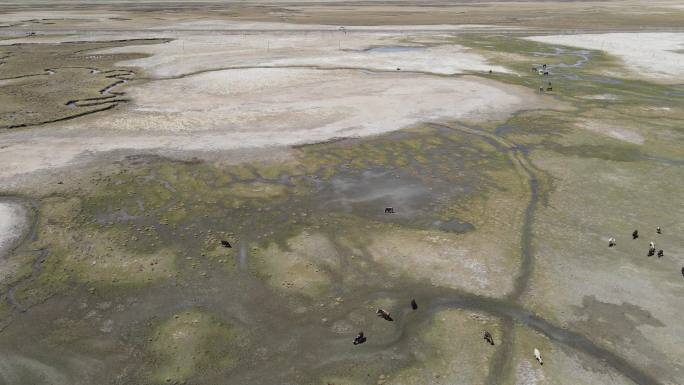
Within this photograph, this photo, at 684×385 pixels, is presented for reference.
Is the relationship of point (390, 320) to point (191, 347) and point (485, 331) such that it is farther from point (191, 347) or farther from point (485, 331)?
point (191, 347)

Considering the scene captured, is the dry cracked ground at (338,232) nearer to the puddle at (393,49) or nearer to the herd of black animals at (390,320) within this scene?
the herd of black animals at (390,320)

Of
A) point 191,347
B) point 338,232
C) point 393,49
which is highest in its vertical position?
point 393,49

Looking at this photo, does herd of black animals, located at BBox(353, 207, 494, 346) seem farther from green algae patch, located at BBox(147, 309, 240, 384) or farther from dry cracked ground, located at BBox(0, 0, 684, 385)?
green algae patch, located at BBox(147, 309, 240, 384)

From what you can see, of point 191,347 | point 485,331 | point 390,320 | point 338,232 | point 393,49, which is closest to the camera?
point 191,347

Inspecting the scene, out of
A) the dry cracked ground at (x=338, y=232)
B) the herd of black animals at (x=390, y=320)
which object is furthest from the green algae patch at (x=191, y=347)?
the herd of black animals at (x=390, y=320)

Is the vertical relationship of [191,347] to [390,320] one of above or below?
below

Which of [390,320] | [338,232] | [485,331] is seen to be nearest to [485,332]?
[485,331]
